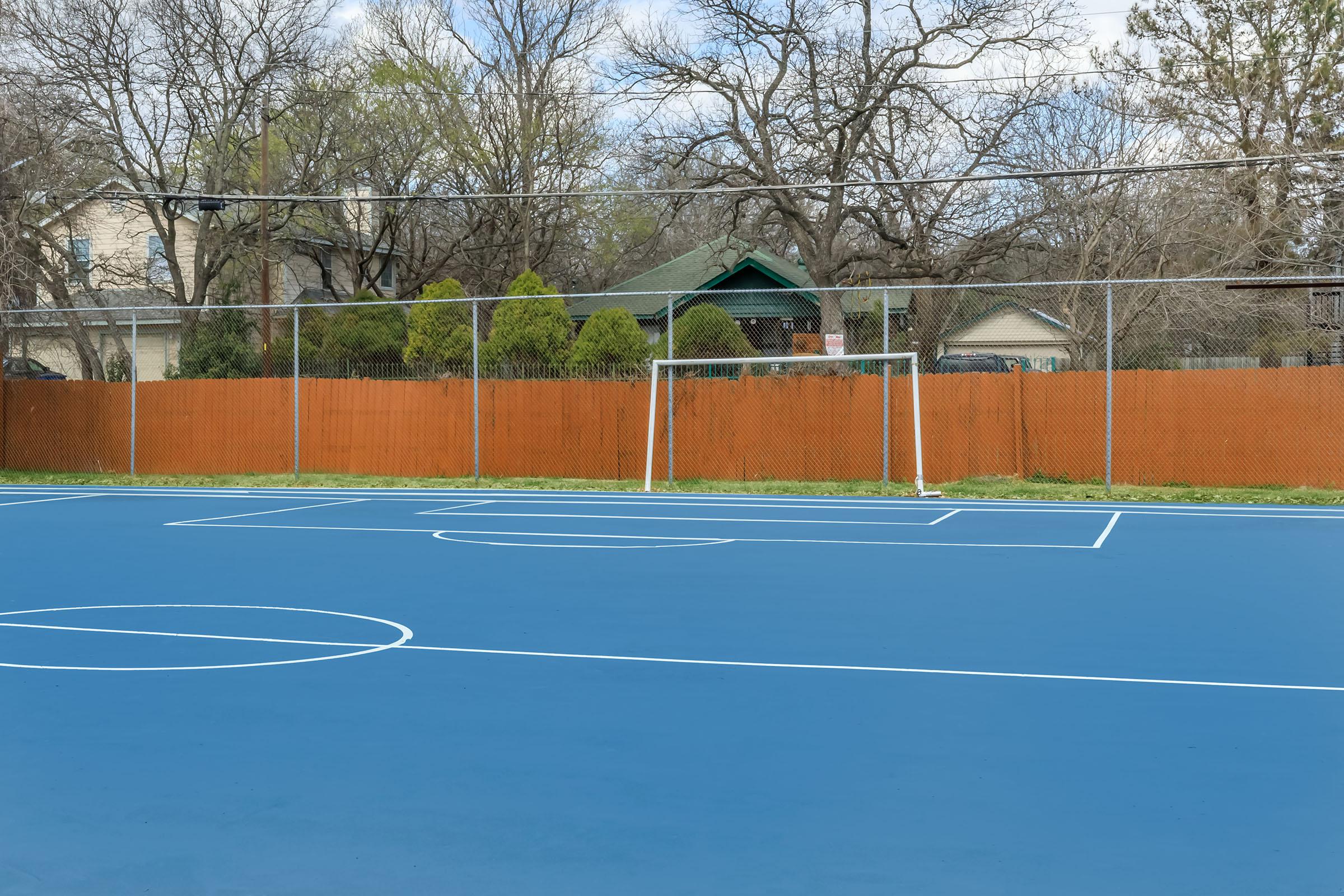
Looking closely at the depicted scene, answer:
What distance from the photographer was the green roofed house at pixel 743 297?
2989 cm

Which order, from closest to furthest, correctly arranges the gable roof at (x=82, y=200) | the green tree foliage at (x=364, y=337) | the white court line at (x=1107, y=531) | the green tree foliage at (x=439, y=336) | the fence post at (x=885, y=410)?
1. the white court line at (x=1107, y=531)
2. the fence post at (x=885, y=410)
3. the gable roof at (x=82, y=200)
4. the green tree foliage at (x=364, y=337)
5. the green tree foliage at (x=439, y=336)

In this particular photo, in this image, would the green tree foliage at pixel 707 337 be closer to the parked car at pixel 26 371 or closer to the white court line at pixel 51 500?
the white court line at pixel 51 500

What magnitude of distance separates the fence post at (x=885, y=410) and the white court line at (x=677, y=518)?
2.95m

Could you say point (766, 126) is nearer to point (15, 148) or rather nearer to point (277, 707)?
point (15, 148)

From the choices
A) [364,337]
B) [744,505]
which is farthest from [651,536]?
[364,337]

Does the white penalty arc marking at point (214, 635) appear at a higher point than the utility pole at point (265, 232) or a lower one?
lower

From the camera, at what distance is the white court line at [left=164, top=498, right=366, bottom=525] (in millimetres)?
14758

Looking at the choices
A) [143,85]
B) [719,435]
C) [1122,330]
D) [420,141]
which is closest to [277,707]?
[719,435]

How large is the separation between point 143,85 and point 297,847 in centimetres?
3134

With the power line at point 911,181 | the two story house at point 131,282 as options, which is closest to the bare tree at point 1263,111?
the power line at point 911,181

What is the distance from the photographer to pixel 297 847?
4012mm

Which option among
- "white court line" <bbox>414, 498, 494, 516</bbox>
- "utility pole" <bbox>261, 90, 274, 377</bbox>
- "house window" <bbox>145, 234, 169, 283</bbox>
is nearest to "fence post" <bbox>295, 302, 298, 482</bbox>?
"white court line" <bbox>414, 498, 494, 516</bbox>

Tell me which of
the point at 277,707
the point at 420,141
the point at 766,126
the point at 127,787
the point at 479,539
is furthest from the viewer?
the point at 420,141

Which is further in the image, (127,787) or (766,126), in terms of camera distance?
(766,126)
